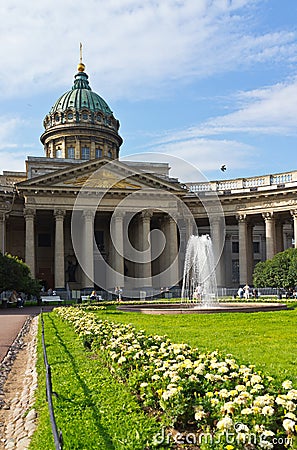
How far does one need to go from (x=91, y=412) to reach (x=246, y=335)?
9758 millimetres

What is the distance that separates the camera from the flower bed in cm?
650

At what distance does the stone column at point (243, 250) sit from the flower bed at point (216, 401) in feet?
165

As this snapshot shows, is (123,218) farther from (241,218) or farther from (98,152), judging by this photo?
(98,152)

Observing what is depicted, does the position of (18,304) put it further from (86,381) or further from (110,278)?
(86,381)

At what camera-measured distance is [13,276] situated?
145 feet

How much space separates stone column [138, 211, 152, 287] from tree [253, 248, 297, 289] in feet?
50.4

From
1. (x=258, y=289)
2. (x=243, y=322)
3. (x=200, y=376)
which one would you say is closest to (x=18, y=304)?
(x=258, y=289)

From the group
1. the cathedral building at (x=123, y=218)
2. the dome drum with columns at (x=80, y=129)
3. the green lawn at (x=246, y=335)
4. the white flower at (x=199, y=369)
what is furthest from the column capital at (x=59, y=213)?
the white flower at (x=199, y=369)

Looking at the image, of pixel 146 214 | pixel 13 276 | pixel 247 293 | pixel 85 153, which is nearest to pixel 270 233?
pixel 247 293

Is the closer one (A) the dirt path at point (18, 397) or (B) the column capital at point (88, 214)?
(A) the dirt path at point (18, 397)

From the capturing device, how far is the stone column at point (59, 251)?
188 feet

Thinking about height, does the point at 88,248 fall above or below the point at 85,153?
below

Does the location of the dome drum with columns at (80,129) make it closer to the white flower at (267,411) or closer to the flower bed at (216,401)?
the flower bed at (216,401)

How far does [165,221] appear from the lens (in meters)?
→ 63.3
